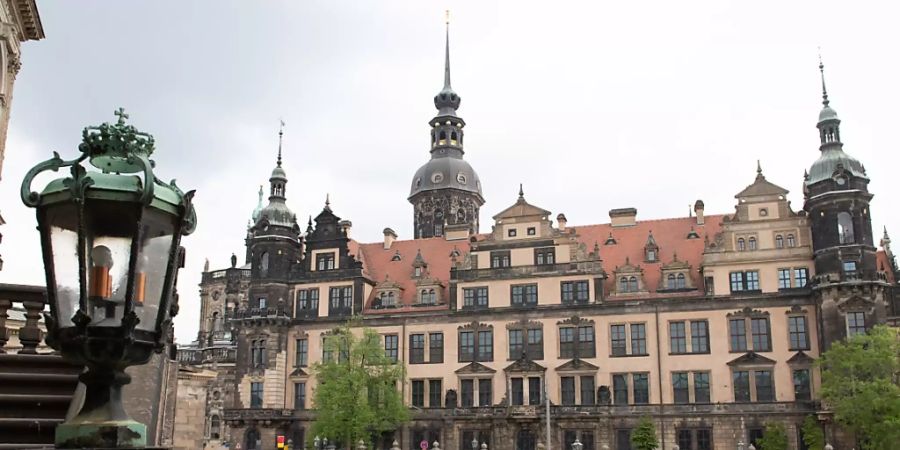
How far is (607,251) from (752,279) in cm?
797

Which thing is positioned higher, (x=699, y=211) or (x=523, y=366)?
(x=699, y=211)

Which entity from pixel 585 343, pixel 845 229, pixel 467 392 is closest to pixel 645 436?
pixel 585 343

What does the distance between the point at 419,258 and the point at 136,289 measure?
4563 cm

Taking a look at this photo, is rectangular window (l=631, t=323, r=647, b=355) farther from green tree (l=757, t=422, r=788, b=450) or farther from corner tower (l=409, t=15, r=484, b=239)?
corner tower (l=409, t=15, r=484, b=239)

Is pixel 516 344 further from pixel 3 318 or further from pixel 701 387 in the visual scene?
pixel 3 318

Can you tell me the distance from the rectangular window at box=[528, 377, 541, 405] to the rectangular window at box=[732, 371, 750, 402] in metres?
9.57

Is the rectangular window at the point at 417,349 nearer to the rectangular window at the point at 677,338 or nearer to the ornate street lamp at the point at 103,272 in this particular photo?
the rectangular window at the point at 677,338

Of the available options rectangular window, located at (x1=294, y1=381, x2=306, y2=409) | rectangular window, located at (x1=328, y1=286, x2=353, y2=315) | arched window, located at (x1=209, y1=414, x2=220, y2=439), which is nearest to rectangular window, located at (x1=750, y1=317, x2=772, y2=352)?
rectangular window, located at (x1=328, y1=286, x2=353, y2=315)

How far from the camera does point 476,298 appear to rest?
4762 centimetres

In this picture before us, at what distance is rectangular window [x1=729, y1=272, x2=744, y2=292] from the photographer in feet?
143

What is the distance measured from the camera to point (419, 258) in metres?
51.2

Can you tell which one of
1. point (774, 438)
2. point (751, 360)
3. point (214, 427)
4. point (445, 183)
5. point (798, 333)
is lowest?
point (774, 438)

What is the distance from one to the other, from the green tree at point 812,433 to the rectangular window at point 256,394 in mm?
28219

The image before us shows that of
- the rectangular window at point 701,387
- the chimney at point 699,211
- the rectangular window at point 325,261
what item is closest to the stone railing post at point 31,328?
the rectangular window at point 701,387
